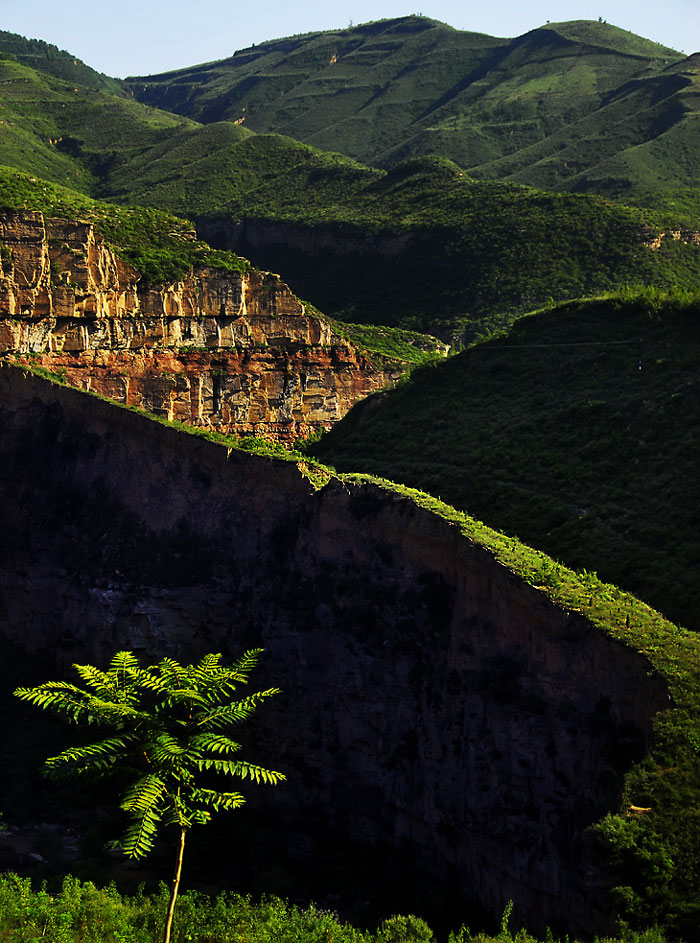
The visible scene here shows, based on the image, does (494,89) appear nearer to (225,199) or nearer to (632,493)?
(225,199)

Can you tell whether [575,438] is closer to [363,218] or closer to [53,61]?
[363,218]

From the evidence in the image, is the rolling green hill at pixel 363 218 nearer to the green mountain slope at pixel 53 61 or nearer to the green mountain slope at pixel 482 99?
the green mountain slope at pixel 482 99

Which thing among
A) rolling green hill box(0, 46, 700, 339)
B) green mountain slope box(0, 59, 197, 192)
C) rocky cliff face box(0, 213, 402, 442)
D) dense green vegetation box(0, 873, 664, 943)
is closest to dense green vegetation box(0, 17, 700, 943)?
dense green vegetation box(0, 873, 664, 943)

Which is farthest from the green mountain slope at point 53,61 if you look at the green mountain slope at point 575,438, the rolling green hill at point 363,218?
the green mountain slope at point 575,438

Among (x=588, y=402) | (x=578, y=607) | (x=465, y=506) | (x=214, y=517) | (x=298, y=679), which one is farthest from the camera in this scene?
(x=588, y=402)

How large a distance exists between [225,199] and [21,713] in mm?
64716

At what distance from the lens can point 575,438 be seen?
29.2 m

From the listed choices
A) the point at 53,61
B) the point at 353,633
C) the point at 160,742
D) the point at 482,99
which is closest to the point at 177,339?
the point at 353,633

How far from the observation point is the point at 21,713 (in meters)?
25.9

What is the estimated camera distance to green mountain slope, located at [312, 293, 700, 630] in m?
24.2

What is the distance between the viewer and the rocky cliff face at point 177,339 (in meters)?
38.8

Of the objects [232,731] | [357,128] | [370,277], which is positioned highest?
[357,128]

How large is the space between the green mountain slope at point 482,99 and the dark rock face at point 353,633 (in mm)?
60822

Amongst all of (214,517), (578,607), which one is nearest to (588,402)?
(214,517)
